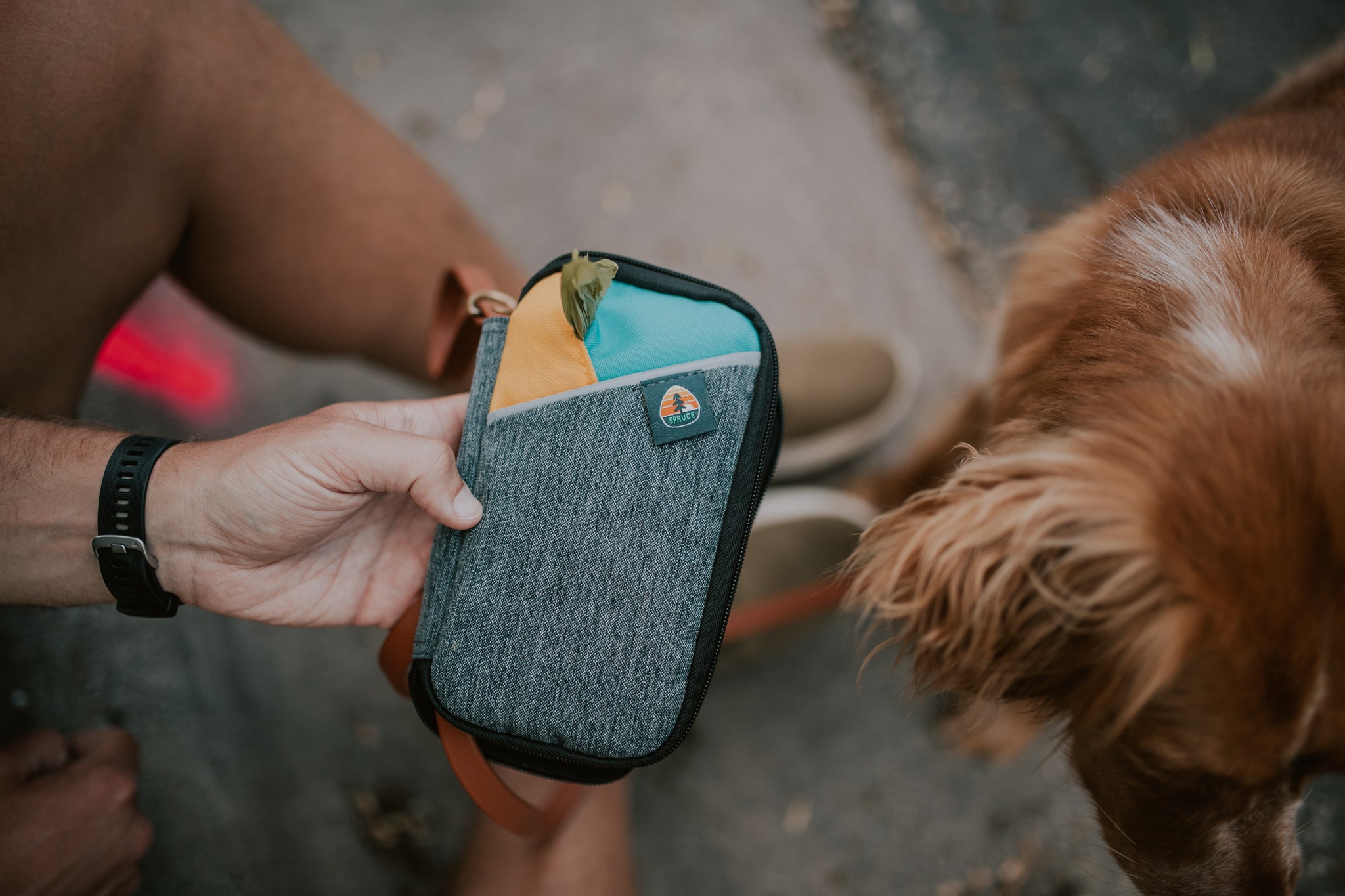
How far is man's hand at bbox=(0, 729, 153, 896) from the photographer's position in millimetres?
1228

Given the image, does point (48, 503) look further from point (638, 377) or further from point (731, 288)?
point (731, 288)

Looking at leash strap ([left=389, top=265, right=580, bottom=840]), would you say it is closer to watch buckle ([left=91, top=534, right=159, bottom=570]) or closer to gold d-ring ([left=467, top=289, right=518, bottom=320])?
gold d-ring ([left=467, top=289, right=518, bottom=320])

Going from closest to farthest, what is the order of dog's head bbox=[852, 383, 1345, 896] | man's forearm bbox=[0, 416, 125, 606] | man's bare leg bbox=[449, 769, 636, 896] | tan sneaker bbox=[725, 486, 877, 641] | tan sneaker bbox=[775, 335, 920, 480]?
dog's head bbox=[852, 383, 1345, 896]
man's forearm bbox=[0, 416, 125, 606]
man's bare leg bbox=[449, 769, 636, 896]
tan sneaker bbox=[725, 486, 877, 641]
tan sneaker bbox=[775, 335, 920, 480]

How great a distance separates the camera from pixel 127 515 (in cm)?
112

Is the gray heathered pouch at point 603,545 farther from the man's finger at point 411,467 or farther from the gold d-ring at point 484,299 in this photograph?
the gold d-ring at point 484,299

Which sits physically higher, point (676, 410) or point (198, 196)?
point (198, 196)

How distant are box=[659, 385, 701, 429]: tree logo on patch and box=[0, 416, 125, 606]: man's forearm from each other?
3.00ft

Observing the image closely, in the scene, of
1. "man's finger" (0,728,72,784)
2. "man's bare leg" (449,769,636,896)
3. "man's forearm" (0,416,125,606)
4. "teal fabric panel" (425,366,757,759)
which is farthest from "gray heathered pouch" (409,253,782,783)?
"man's finger" (0,728,72,784)

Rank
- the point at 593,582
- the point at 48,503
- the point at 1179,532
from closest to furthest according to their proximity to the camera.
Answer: the point at 1179,532
the point at 593,582
the point at 48,503

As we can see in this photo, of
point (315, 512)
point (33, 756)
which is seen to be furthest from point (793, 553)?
point (33, 756)

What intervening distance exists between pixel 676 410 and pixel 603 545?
228mm

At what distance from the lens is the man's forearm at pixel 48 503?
1.14 m

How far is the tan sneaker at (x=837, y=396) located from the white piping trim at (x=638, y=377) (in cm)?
93

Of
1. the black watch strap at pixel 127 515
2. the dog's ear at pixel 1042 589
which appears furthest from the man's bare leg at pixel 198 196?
the dog's ear at pixel 1042 589
